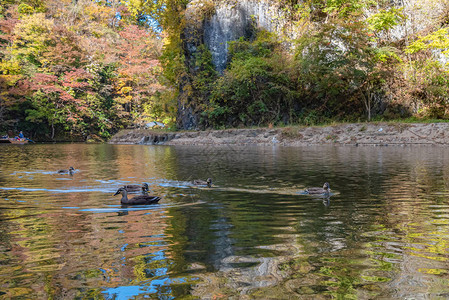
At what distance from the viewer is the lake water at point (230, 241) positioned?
4547 millimetres

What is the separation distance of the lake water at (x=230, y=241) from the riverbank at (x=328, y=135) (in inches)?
717

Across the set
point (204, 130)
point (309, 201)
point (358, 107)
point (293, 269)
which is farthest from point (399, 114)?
point (293, 269)

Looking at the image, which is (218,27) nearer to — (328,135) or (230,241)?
(328,135)

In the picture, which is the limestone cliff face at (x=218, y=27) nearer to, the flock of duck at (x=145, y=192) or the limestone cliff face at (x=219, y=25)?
the limestone cliff face at (x=219, y=25)

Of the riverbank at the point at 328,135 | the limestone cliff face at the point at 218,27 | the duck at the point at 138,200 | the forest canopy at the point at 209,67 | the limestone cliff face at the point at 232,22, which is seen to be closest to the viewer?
the duck at the point at 138,200

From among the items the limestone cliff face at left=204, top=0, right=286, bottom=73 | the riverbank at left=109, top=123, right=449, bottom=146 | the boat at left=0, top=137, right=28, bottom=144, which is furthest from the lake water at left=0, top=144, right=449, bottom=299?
the boat at left=0, top=137, right=28, bottom=144

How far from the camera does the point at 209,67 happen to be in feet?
137

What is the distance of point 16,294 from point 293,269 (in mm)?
2951

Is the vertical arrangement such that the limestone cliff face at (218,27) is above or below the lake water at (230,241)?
above

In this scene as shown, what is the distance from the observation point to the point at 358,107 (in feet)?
121

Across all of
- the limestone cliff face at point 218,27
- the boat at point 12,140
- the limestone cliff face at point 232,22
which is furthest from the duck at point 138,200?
the boat at point 12,140

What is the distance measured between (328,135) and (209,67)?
14.8 metres

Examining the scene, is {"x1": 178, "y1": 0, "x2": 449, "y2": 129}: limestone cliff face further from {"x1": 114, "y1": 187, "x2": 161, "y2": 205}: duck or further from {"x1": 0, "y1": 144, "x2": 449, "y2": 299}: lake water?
{"x1": 114, "y1": 187, "x2": 161, "y2": 205}: duck

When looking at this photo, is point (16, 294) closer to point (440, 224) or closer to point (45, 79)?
point (440, 224)
